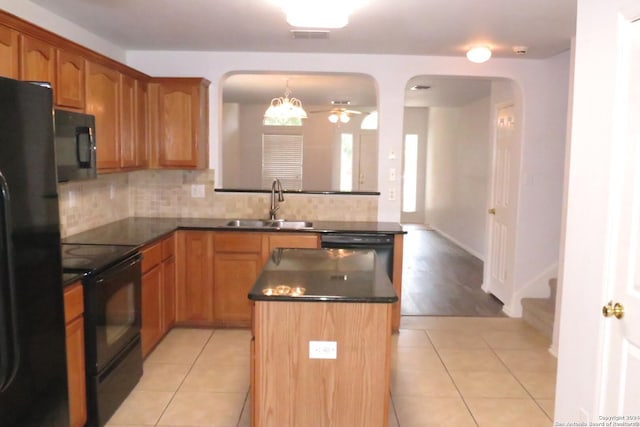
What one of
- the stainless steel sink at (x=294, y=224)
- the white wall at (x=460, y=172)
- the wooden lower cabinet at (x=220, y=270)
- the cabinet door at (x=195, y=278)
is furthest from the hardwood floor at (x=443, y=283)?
the cabinet door at (x=195, y=278)

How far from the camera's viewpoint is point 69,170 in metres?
2.86

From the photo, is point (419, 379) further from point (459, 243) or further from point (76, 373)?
point (459, 243)

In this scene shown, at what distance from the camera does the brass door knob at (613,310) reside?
2.05 meters

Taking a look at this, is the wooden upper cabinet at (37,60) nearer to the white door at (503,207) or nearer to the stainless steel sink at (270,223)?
the stainless steel sink at (270,223)

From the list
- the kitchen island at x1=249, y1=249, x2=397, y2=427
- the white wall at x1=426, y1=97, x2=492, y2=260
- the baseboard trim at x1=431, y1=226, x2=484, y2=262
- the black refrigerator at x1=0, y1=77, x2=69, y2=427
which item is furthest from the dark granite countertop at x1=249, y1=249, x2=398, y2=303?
the baseboard trim at x1=431, y1=226, x2=484, y2=262

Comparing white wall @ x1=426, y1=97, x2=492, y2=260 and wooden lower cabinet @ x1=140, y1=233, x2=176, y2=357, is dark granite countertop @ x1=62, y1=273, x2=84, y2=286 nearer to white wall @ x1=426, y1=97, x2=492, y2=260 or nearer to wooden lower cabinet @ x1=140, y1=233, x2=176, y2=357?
wooden lower cabinet @ x1=140, y1=233, x2=176, y2=357

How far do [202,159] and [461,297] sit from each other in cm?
306

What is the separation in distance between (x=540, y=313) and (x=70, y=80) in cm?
404

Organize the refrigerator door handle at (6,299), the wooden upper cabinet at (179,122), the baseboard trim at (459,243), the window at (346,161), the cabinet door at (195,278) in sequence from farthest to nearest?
the window at (346,161) < the baseboard trim at (459,243) < the wooden upper cabinet at (179,122) < the cabinet door at (195,278) < the refrigerator door handle at (6,299)

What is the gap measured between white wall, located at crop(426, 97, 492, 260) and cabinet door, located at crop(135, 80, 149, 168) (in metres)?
4.13

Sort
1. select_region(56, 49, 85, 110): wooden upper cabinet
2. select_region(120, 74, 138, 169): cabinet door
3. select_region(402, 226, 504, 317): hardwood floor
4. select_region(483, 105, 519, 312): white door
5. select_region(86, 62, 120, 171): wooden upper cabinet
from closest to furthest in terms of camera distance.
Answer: select_region(56, 49, 85, 110): wooden upper cabinet, select_region(86, 62, 120, 171): wooden upper cabinet, select_region(120, 74, 138, 169): cabinet door, select_region(483, 105, 519, 312): white door, select_region(402, 226, 504, 317): hardwood floor

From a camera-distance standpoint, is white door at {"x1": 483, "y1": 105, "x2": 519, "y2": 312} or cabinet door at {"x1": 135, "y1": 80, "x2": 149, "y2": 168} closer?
cabinet door at {"x1": 135, "y1": 80, "x2": 149, "y2": 168}

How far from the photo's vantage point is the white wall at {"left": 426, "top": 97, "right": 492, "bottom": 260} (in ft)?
25.1

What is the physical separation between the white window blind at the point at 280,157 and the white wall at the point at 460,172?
2869 millimetres
